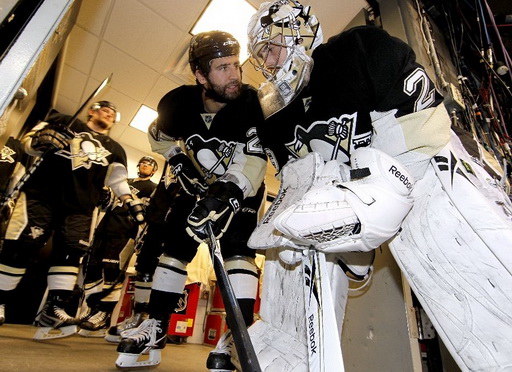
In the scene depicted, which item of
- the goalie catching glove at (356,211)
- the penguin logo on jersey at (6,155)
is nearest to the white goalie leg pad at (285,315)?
the goalie catching glove at (356,211)

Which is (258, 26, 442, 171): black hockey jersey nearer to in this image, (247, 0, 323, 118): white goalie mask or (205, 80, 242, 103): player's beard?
(247, 0, 323, 118): white goalie mask

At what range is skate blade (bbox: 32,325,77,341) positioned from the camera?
59.4 inches

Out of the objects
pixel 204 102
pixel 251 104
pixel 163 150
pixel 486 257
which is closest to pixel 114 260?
pixel 163 150

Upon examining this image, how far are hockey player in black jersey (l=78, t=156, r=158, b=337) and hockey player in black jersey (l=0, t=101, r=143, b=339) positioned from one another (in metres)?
0.40

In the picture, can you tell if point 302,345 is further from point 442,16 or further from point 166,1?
point 442,16

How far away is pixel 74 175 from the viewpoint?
198 centimetres

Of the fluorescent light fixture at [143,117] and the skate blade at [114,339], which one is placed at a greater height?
the fluorescent light fixture at [143,117]

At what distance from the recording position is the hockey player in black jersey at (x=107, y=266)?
7.40 ft

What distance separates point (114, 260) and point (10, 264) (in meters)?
1.06

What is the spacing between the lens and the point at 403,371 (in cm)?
123

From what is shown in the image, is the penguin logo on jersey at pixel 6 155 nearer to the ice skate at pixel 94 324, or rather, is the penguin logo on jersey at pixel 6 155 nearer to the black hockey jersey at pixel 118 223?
the black hockey jersey at pixel 118 223

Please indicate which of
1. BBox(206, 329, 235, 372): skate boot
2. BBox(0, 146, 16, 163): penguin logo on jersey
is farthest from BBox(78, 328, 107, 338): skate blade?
BBox(206, 329, 235, 372): skate boot

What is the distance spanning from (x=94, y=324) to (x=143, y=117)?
9.01ft

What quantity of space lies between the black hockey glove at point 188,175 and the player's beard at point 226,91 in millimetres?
429
